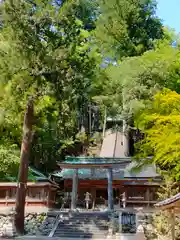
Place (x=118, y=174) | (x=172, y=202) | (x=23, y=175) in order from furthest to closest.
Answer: (x=118, y=174)
(x=23, y=175)
(x=172, y=202)

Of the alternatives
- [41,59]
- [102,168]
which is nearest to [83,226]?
[102,168]

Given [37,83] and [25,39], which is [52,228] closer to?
[37,83]

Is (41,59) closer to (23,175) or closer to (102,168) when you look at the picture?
(23,175)

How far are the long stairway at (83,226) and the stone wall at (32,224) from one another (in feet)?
1.94

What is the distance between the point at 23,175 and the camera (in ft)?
54.4

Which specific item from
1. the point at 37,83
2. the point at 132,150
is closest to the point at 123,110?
the point at 132,150

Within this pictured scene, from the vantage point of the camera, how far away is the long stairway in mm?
16922

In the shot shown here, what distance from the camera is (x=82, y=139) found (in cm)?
3262

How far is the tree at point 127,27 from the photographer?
1220 inches

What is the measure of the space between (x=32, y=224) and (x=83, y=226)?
2807 millimetres

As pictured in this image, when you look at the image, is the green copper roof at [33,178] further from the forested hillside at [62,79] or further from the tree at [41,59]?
the tree at [41,59]

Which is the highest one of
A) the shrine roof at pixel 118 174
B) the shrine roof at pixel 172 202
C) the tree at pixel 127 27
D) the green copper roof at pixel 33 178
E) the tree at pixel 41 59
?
the tree at pixel 127 27

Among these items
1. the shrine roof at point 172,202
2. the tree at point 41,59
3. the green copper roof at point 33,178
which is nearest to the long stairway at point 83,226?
the green copper roof at point 33,178

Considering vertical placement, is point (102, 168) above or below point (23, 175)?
above
